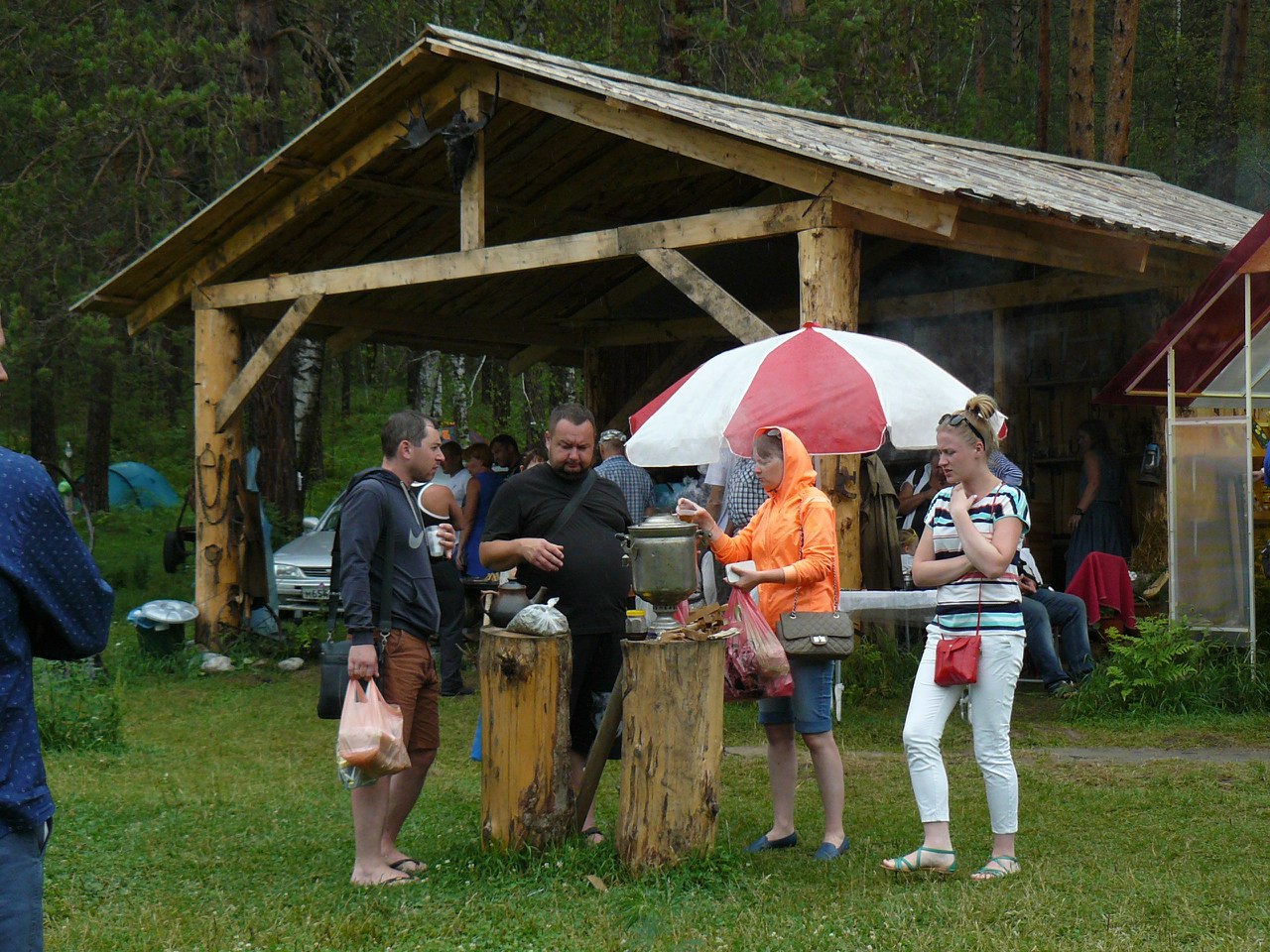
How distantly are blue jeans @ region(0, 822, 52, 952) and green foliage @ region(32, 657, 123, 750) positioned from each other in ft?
19.2

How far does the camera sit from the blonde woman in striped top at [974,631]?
4992mm

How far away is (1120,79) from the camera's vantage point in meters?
17.7

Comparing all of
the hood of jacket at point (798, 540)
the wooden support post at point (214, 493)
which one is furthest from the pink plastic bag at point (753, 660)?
the wooden support post at point (214, 493)

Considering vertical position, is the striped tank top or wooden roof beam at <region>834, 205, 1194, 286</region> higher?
wooden roof beam at <region>834, 205, 1194, 286</region>

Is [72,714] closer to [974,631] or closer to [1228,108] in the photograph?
[974,631]

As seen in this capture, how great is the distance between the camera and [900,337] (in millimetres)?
13219

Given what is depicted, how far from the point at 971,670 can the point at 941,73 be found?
752 inches

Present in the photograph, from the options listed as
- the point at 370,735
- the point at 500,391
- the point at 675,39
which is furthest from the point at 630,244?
the point at 500,391

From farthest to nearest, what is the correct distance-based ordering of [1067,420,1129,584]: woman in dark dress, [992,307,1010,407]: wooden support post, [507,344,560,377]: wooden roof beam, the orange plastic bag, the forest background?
1. [507,344,560,377]: wooden roof beam
2. the forest background
3. [992,307,1010,407]: wooden support post
4. [1067,420,1129,584]: woman in dark dress
5. the orange plastic bag

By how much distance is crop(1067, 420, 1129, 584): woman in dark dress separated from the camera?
35.0 ft

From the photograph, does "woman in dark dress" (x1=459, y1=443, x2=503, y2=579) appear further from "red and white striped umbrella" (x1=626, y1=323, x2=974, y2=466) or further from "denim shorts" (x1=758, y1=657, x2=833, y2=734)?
"denim shorts" (x1=758, y1=657, x2=833, y2=734)

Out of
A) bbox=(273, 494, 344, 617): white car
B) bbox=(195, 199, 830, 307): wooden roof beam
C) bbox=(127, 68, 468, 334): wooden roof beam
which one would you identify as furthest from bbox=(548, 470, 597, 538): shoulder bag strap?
bbox=(273, 494, 344, 617): white car

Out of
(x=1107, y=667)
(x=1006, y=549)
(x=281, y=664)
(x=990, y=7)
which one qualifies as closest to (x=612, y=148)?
(x=281, y=664)

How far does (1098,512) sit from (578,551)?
6.43 metres
